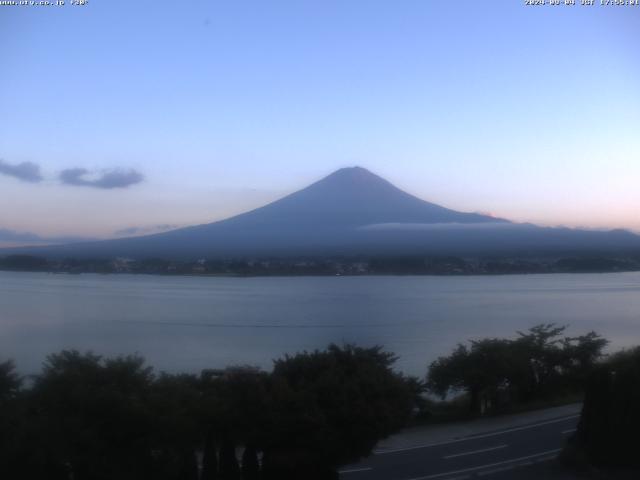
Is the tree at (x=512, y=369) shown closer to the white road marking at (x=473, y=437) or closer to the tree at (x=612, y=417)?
the white road marking at (x=473, y=437)

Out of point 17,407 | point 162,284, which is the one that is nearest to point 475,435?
point 17,407

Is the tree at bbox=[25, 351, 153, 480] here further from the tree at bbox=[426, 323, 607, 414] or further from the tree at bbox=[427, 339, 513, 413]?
the tree at bbox=[427, 339, 513, 413]

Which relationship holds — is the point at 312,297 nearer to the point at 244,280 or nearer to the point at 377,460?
the point at 244,280

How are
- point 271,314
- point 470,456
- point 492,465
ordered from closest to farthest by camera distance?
point 492,465 < point 470,456 < point 271,314

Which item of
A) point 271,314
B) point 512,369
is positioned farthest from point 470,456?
point 271,314

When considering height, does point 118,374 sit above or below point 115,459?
above

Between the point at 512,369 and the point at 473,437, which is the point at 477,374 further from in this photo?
the point at 473,437

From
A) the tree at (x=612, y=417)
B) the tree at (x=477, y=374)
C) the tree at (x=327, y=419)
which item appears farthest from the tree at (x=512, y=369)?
the tree at (x=327, y=419)
